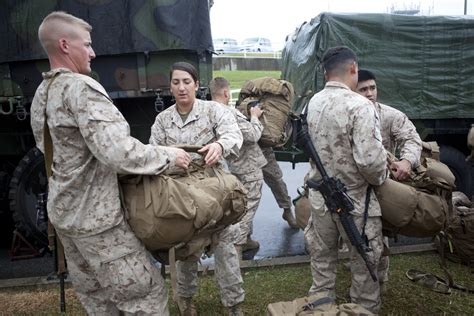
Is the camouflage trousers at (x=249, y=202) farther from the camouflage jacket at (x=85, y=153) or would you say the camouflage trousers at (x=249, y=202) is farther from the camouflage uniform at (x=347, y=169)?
the camouflage jacket at (x=85, y=153)

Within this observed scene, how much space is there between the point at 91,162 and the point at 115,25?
9.60ft

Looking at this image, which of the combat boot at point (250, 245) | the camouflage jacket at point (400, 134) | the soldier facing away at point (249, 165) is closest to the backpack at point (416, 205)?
the camouflage jacket at point (400, 134)

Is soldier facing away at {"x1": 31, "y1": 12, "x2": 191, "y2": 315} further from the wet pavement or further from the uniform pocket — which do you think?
the wet pavement

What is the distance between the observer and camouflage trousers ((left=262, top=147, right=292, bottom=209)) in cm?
547

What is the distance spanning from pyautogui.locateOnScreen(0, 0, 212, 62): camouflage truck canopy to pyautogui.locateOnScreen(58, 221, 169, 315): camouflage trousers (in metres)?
2.87

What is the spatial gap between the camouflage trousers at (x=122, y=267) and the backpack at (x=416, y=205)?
153 cm

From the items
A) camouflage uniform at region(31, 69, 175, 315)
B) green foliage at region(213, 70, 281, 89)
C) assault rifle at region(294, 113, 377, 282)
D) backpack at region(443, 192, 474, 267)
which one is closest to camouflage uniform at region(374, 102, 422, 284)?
assault rifle at region(294, 113, 377, 282)

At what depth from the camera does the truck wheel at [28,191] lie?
4.75 m

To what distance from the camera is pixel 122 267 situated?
217cm

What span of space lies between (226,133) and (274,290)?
1.55 meters

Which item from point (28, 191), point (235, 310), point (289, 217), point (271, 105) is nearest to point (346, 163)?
point (235, 310)

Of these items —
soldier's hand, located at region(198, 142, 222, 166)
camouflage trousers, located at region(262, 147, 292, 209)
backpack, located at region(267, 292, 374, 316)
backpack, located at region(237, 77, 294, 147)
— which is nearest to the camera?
backpack, located at region(267, 292, 374, 316)

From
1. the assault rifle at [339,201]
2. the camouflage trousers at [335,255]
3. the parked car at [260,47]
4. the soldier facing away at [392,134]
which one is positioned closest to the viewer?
the assault rifle at [339,201]

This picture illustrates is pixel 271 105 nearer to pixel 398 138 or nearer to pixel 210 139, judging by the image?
pixel 398 138
